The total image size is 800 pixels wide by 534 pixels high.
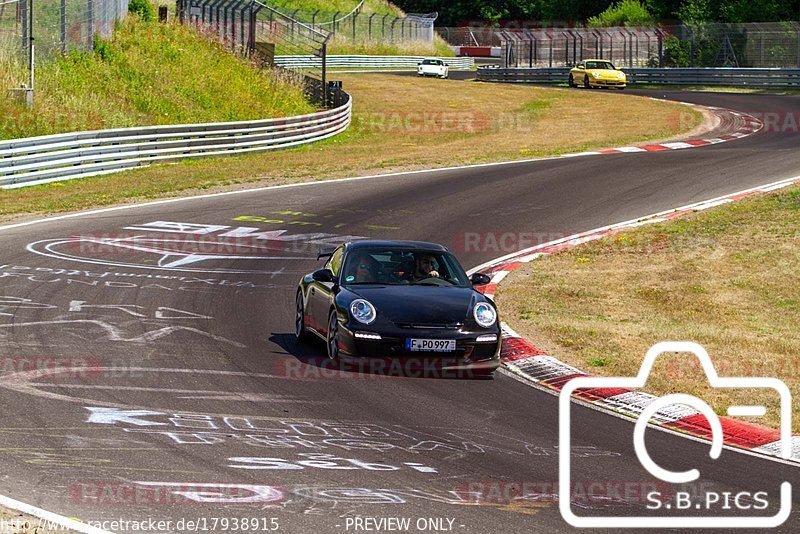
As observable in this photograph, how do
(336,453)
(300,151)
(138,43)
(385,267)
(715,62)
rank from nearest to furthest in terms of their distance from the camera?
(336,453) < (385,267) < (300,151) < (138,43) < (715,62)

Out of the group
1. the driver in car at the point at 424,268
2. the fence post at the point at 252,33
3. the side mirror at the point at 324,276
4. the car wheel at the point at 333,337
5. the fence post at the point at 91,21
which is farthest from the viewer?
the fence post at the point at 252,33

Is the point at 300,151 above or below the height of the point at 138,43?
below

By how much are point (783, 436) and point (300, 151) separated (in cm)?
2774

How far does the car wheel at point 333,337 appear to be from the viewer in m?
12.4

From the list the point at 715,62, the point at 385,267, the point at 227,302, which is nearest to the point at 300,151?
the point at 227,302

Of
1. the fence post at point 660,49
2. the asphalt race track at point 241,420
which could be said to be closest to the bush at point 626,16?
the fence post at point 660,49

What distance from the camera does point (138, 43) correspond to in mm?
42500

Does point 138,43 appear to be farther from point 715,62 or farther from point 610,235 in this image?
point 715,62

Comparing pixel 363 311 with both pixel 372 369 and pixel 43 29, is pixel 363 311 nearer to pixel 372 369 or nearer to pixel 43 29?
pixel 372 369

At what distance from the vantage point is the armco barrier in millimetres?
27359

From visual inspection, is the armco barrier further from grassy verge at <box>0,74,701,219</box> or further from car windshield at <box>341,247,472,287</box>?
car windshield at <box>341,247,472,287</box>

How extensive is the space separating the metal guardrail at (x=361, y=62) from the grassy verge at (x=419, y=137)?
10503mm

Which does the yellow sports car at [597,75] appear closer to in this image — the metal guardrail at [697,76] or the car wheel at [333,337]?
the metal guardrail at [697,76]

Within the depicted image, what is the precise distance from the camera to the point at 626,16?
3583 inches
